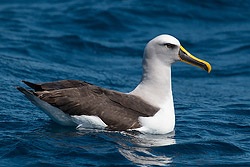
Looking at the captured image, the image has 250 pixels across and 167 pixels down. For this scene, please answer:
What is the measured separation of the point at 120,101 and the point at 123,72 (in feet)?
20.0

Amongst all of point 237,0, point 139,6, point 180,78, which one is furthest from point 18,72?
point 237,0

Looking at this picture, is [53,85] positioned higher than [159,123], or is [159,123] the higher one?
[53,85]

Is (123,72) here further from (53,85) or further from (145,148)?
(145,148)

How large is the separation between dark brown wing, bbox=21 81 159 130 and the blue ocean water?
0.24 m

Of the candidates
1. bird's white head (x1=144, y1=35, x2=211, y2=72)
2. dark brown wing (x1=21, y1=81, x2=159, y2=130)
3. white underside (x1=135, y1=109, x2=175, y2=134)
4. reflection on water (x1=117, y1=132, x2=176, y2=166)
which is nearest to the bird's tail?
dark brown wing (x1=21, y1=81, x2=159, y2=130)

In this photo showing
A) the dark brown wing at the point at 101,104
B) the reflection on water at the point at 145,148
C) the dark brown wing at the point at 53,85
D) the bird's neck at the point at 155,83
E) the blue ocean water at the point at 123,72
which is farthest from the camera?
the bird's neck at the point at 155,83

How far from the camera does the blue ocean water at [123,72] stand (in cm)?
669

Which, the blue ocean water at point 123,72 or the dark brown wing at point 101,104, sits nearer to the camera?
the blue ocean water at point 123,72

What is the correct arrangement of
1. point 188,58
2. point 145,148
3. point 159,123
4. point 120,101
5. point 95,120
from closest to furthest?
point 145,148, point 95,120, point 120,101, point 159,123, point 188,58

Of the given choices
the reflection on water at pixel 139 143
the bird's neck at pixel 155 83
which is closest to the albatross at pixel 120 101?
the bird's neck at pixel 155 83

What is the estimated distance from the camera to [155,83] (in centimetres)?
813

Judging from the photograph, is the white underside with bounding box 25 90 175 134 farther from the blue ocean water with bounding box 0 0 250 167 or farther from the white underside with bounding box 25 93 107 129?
the blue ocean water with bounding box 0 0 250 167

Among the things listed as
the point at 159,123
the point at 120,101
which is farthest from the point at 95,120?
the point at 159,123

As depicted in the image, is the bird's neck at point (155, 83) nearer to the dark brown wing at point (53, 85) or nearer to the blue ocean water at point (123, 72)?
the blue ocean water at point (123, 72)
